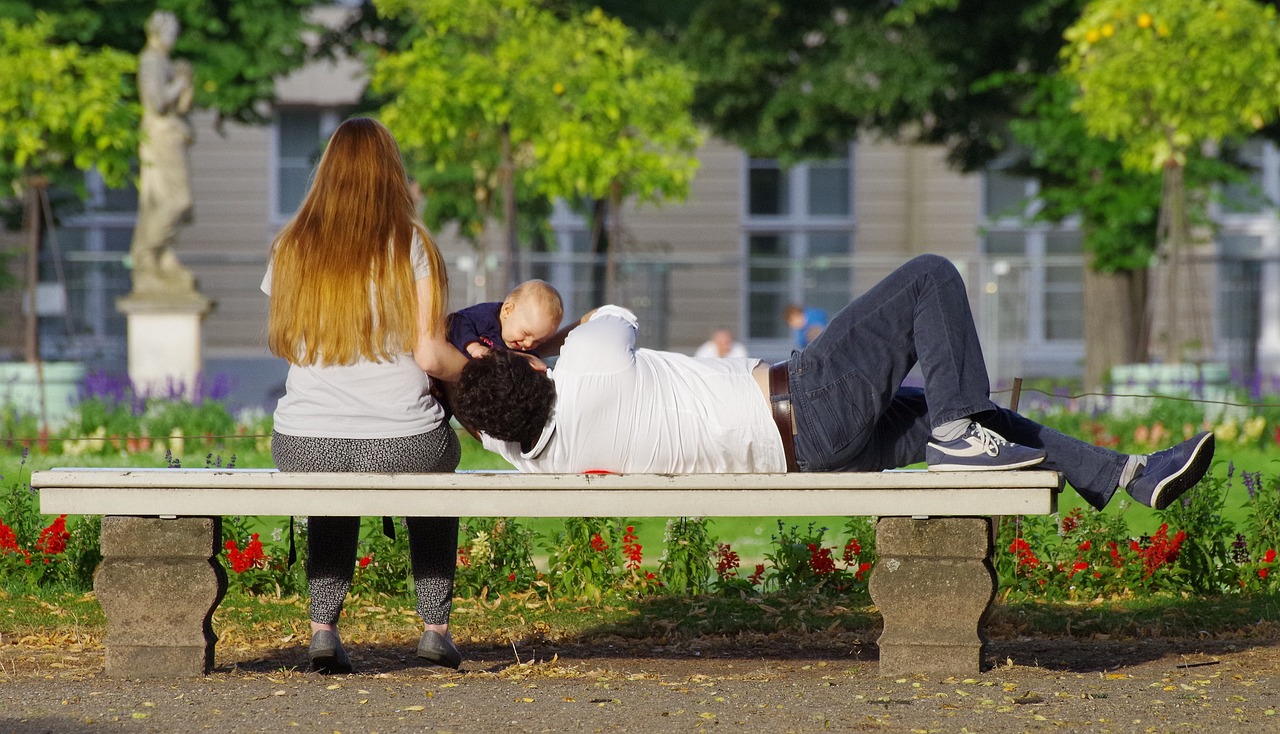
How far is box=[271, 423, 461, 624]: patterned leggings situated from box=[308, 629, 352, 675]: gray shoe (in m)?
0.04

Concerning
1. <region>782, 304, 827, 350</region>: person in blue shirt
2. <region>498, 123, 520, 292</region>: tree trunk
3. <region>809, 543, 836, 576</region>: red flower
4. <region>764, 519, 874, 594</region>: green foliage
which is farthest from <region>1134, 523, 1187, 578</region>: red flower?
<region>782, 304, 827, 350</region>: person in blue shirt

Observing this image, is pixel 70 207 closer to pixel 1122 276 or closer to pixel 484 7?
pixel 484 7

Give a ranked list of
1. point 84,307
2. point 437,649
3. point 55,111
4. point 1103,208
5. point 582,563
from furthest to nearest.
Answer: point 84,307, point 1103,208, point 55,111, point 582,563, point 437,649

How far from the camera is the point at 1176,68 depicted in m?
11.8

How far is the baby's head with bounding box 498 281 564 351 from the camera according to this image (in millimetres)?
4207

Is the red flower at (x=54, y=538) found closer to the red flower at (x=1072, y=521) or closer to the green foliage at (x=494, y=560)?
the green foliage at (x=494, y=560)

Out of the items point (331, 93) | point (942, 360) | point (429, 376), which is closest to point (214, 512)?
point (429, 376)

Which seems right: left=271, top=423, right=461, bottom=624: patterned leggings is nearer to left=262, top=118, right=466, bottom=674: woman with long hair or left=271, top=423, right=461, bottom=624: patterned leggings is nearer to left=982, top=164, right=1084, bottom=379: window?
left=262, top=118, right=466, bottom=674: woman with long hair

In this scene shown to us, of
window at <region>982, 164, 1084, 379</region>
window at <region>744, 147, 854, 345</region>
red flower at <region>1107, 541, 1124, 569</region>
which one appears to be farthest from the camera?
window at <region>744, 147, 854, 345</region>

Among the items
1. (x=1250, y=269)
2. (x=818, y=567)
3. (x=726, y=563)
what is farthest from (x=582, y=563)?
(x=1250, y=269)

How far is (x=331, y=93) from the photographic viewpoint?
947 inches

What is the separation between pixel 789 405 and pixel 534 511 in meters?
0.74

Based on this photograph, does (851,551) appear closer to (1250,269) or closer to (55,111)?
(55,111)

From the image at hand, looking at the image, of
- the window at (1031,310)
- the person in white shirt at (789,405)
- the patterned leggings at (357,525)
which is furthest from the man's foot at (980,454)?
the window at (1031,310)
